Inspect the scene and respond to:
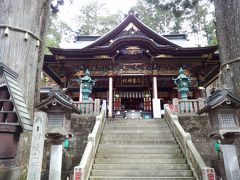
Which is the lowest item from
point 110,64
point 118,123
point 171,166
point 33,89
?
point 171,166

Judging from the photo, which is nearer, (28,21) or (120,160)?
(28,21)

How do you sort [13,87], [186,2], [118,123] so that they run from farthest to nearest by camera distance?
[118,123], [186,2], [13,87]

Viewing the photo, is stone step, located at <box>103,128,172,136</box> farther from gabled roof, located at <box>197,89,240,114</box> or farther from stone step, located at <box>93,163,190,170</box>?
gabled roof, located at <box>197,89,240,114</box>

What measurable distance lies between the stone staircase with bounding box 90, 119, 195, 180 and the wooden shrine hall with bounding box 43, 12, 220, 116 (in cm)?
433

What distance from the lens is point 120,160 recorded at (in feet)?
21.2

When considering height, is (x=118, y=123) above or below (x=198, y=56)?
below

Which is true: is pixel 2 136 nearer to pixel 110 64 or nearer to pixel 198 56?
pixel 110 64

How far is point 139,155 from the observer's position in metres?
6.73

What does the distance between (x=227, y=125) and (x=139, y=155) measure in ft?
10.7

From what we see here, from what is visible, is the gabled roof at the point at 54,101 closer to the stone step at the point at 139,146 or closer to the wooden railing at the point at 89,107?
the stone step at the point at 139,146

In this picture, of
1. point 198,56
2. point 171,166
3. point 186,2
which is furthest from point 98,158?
point 198,56

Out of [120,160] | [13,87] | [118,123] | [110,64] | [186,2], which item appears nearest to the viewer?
[13,87]

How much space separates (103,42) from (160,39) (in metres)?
4.30

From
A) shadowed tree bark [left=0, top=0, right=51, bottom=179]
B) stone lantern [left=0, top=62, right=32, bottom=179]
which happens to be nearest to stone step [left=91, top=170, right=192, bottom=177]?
shadowed tree bark [left=0, top=0, right=51, bottom=179]
